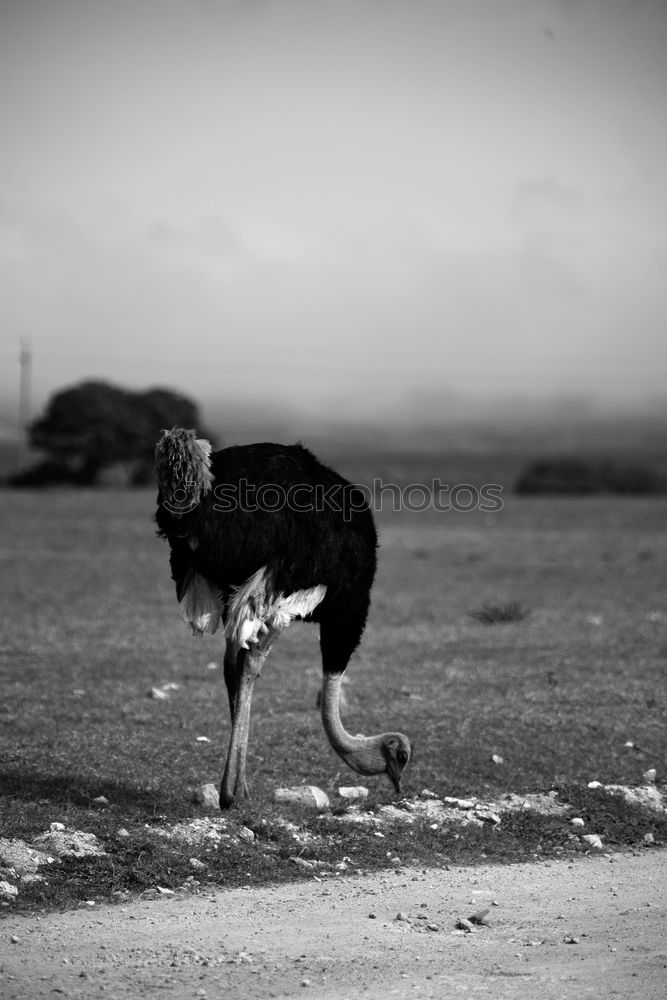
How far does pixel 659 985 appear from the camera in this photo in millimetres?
5145

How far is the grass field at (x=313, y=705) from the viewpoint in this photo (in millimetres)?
6938

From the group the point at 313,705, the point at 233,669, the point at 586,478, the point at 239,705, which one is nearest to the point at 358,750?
the point at 239,705

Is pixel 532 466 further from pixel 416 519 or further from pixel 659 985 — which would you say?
pixel 659 985

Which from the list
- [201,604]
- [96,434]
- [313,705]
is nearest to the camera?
[201,604]

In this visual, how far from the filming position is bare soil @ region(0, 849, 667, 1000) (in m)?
5.01

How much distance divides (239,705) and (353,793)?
3.44 feet

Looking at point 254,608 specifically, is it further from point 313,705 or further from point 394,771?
point 313,705

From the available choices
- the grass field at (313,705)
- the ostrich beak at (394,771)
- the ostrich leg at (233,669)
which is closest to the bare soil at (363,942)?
the grass field at (313,705)

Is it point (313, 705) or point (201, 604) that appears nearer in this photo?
Answer: point (201, 604)

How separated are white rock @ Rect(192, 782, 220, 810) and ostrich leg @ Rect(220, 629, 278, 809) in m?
0.15

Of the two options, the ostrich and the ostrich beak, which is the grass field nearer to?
the ostrich beak

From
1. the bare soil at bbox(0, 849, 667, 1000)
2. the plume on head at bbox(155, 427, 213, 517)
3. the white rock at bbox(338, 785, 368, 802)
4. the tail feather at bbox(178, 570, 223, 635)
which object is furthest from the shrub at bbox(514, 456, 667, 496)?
the bare soil at bbox(0, 849, 667, 1000)

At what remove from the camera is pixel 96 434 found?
45.5 m

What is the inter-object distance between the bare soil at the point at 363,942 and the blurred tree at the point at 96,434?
39159 mm
